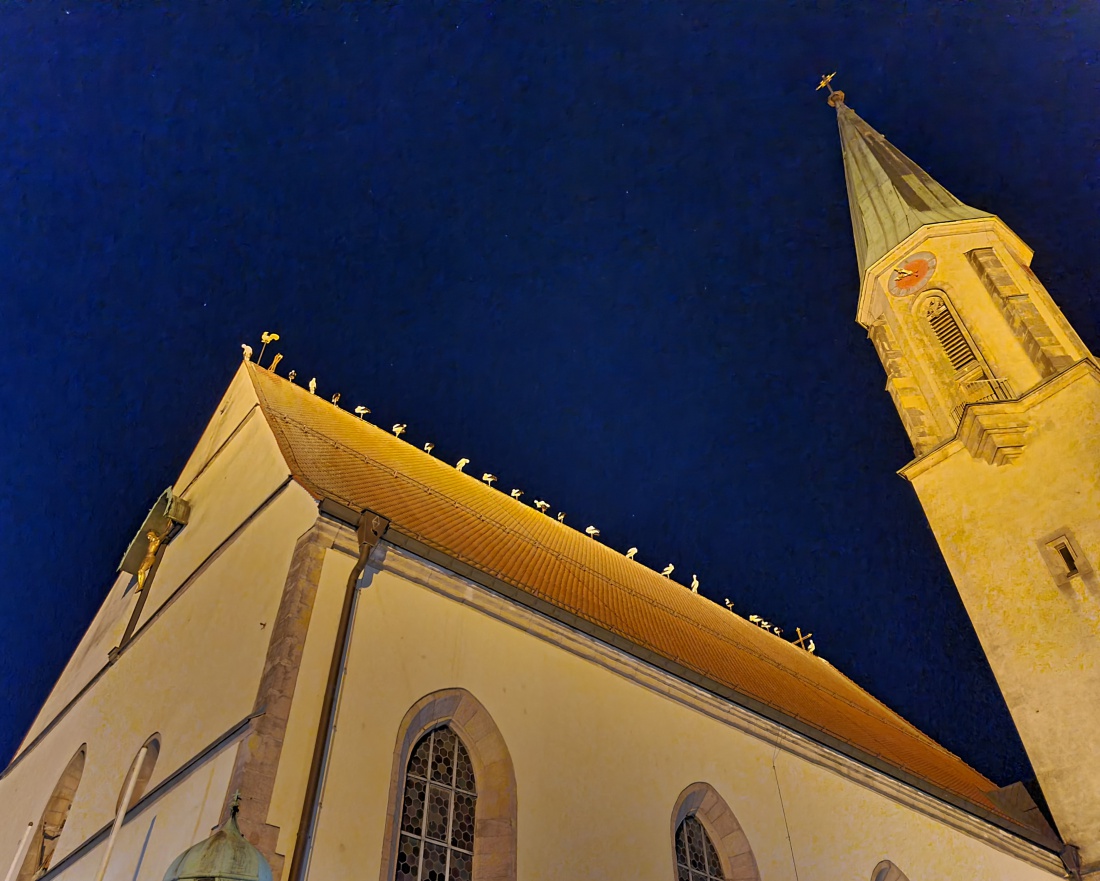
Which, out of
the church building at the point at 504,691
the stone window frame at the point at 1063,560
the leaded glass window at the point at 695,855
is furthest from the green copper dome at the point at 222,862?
the stone window frame at the point at 1063,560

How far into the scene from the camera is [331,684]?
766 cm

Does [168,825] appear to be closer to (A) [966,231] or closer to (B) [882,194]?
(A) [966,231]

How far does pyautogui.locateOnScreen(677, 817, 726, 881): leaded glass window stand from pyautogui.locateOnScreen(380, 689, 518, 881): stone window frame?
8.16 feet

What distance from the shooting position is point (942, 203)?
71.3ft

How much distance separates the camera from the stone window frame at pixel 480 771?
7.84 meters

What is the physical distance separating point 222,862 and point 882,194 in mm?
22965

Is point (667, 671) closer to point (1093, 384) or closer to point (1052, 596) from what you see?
point (1052, 596)

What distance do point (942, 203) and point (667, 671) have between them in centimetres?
1633

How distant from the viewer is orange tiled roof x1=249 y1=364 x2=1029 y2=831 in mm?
10852

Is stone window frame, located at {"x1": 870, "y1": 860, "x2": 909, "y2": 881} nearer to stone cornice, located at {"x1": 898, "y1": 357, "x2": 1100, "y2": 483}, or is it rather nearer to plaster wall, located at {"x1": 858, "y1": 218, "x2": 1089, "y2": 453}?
stone cornice, located at {"x1": 898, "y1": 357, "x2": 1100, "y2": 483}

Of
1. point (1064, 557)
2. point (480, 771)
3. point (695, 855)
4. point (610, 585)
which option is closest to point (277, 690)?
point (480, 771)

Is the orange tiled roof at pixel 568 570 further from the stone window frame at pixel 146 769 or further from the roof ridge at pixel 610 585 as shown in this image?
the stone window frame at pixel 146 769

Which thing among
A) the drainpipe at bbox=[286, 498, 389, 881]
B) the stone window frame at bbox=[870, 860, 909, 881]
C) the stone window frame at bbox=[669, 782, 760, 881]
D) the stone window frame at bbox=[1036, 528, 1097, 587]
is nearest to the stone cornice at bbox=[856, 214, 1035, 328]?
the stone window frame at bbox=[1036, 528, 1097, 587]

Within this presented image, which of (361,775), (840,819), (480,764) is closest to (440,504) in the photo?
(480,764)
